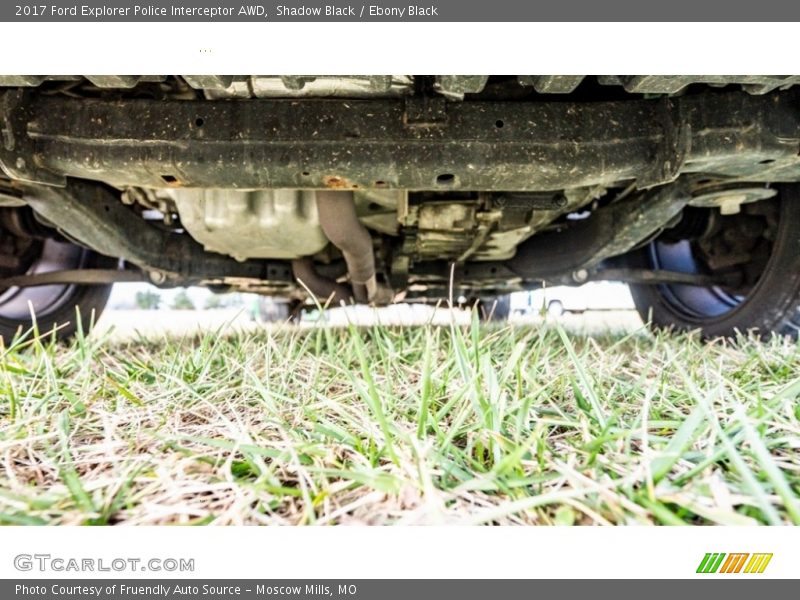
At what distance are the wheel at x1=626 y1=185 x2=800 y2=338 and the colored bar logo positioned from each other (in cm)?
80

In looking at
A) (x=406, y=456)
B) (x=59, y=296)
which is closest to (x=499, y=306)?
(x=59, y=296)

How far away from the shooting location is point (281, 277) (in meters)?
1.81

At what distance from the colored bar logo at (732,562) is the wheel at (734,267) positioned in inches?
31.6

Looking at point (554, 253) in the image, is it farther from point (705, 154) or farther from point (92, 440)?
point (92, 440)

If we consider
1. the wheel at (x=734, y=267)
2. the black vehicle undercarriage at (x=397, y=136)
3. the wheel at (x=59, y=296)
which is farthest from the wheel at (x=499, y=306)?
the wheel at (x=59, y=296)

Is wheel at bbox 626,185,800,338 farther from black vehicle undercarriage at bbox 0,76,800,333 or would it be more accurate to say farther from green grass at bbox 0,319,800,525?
green grass at bbox 0,319,800,525

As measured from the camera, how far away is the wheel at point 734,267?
1.39 meters

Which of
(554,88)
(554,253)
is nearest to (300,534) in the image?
(554,88)

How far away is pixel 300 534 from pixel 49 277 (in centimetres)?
166

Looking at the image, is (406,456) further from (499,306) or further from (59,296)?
(499,306)

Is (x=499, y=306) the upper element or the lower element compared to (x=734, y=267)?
lower

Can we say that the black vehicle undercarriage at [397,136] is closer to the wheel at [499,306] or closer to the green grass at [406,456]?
the green grass at [406,456]

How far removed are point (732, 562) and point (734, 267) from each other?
169cm

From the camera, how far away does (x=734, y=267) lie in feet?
5.62
